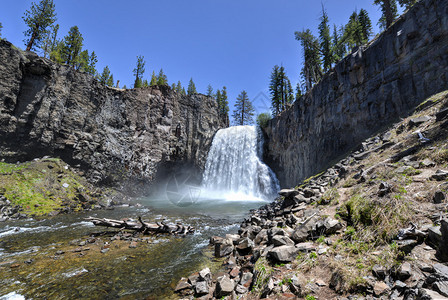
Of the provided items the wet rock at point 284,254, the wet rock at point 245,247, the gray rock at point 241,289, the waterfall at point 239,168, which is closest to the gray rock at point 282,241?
the wet rock at point 284,254

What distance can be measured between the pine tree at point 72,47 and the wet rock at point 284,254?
4852 cm

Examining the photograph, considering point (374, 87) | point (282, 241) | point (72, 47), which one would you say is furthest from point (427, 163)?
point (72, 47)

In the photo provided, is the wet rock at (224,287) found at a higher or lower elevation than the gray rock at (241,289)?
lower

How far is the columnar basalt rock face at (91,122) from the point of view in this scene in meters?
20.9

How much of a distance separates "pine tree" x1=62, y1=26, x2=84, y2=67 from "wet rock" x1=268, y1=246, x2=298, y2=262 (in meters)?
48.5

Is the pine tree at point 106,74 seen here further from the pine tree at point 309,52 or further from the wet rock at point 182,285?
the wet rock at point 182,285

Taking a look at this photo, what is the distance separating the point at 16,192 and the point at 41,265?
46.2 ft

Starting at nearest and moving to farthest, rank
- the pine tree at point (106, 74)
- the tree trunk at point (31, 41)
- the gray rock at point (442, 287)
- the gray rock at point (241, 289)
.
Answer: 1. the gray rock at point (442, 287)
2. the gray rock at point (241, 289)
3. the tree trunk at point (31, 41)
4. the pine tree at point (106, 74)

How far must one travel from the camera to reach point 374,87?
1792 centimetres

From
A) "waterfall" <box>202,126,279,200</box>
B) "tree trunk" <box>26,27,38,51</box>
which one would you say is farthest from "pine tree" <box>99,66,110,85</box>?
"waterfall" <box>202,126,279,200</box>

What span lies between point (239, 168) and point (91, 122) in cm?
2588

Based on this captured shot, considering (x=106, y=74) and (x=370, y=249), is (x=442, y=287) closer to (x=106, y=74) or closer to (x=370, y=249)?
(x=370, y=249)

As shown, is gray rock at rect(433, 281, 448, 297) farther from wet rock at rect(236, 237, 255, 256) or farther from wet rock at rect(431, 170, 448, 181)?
wet rock at rect(236, 237, 255, 256)

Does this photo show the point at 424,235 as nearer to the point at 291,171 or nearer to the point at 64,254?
the point at 64,254
